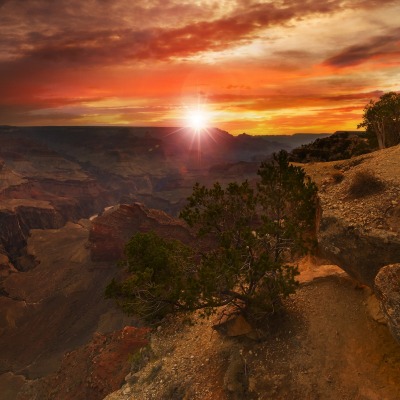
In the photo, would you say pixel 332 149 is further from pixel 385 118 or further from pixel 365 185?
pixel 365 185

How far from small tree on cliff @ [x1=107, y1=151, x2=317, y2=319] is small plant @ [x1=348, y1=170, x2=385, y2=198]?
2.29m

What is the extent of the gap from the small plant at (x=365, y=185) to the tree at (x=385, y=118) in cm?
1834

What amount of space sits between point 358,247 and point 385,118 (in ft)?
78.5

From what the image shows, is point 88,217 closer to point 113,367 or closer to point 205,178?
point 205,178

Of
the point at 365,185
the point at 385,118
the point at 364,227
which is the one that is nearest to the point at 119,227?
the point at 385,118

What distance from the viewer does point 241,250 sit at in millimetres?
18266

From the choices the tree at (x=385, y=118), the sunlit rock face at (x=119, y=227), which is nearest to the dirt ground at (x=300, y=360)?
the tree at (x=385, y=118)

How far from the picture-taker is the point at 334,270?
68.2ft

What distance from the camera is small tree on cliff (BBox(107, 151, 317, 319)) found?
17.6m

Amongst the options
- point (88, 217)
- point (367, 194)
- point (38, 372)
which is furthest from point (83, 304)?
point (88, 217)

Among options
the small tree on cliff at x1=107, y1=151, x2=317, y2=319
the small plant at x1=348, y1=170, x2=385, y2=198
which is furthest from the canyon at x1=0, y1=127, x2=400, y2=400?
the small tree on cliff at x1=107, y1=151, x2=317, y2=319

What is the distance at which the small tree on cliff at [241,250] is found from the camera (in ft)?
57.6

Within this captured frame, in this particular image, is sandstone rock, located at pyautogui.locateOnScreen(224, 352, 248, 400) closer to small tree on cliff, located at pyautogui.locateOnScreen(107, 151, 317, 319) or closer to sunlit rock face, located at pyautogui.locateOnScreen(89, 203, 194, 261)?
small tree on cliff, located at pyautogui.locateOnScreen(107, 151, 317, 319)

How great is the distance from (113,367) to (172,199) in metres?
129
